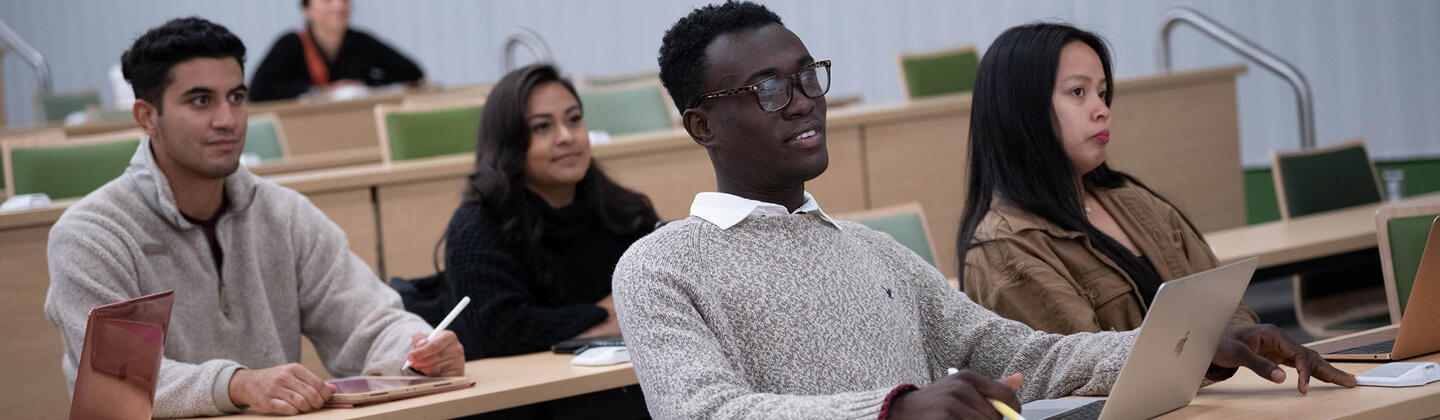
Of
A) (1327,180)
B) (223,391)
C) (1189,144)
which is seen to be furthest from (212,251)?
(1189,144)

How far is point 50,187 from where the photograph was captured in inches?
135

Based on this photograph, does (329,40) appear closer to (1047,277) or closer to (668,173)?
(668,173)

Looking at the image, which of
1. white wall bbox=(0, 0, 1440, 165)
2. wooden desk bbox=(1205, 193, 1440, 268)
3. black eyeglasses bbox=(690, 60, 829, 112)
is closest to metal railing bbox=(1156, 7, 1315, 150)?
white wall bbox=(0, 0, 1440, 165)

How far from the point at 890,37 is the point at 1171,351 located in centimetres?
661

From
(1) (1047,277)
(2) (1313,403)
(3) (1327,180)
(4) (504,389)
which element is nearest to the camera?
(2) (1313,403)

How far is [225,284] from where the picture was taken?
250 cm

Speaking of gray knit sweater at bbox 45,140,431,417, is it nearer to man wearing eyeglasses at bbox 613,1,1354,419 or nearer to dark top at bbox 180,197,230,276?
dark top at bbox 180,197,230,276

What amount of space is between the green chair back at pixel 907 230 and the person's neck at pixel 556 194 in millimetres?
698

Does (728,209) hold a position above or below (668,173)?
above

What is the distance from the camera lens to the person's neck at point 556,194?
318 centimetres

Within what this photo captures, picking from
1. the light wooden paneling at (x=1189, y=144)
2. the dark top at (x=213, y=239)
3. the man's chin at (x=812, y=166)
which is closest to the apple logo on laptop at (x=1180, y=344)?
the man's chin at (x=812, y=166)

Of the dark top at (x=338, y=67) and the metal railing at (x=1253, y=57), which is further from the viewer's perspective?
the dark top at (x=338, y=67)

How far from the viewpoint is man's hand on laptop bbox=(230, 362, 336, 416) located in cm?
206

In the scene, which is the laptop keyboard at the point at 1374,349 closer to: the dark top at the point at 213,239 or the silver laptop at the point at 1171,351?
the silver laptop at the point at 1171,351
